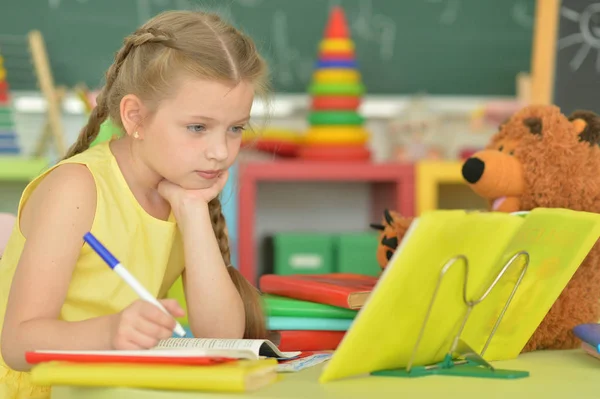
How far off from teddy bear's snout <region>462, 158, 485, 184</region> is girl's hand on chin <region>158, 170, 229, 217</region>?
32 cm

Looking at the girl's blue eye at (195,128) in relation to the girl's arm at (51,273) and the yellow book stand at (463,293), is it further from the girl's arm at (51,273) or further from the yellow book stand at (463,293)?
the yellow book stand at (463,293)

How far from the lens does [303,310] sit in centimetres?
108

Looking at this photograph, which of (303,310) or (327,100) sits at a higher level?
(327,100)

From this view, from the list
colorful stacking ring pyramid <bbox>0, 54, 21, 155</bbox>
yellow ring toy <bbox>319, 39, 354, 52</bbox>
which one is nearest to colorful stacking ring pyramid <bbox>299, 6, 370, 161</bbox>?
yellow ring toy <bbox>319, 39, 354, 52</bbox>

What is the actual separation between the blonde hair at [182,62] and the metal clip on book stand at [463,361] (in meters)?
0.33

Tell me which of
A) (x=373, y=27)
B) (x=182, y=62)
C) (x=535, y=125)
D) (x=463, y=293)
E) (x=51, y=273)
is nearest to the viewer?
(x=463, y=293)

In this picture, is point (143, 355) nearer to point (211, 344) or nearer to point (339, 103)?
point (211, 344)

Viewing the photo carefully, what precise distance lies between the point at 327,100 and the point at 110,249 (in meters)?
1.65

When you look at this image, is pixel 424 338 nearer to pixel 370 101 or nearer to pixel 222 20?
pixel 222 20

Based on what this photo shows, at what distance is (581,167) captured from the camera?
3.67 feet

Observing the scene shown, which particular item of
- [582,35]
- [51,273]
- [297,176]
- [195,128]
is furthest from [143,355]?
[297,176]

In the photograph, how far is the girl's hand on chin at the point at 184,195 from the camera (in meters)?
1.11

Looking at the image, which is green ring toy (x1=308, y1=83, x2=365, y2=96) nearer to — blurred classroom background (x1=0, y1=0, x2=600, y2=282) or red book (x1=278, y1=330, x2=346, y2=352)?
blurred classroom background (x1=0, y1=0, x2=600, y2=282)

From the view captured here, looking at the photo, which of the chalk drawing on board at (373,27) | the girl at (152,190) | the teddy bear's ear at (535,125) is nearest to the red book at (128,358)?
the girl at (152,190)
